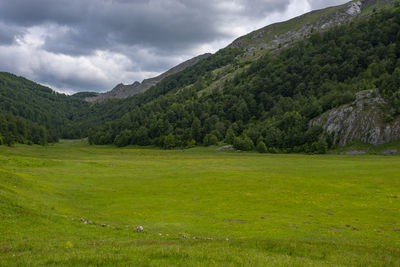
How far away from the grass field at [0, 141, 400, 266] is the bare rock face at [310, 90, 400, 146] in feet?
239

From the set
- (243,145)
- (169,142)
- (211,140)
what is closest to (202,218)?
(243,145)

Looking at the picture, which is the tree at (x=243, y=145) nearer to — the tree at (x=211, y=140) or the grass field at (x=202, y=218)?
the tree at (x=211, y=140)

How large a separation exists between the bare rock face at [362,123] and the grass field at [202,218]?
239 feet

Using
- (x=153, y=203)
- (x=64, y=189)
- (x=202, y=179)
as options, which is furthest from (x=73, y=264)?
(x=202, y=179)

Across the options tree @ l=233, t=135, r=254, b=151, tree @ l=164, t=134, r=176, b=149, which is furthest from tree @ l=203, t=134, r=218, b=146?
tree @ l=233, t=135, r=254, b=151

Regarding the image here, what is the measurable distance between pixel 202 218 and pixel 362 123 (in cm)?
12544

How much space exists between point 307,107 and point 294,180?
420 feet

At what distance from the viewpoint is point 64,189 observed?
39.5 m

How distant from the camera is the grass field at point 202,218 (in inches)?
487

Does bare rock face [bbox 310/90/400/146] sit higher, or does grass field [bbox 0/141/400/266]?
bare rock face [bbox 310/90/400/146]

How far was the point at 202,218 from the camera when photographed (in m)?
27.0

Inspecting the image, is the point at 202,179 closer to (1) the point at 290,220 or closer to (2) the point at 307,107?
(1) the point at 290,220

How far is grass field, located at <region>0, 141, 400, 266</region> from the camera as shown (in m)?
12.4

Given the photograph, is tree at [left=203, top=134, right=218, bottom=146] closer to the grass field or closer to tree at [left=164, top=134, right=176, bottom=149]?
tree at [left=164, top=134, right=176, bottom=149]
